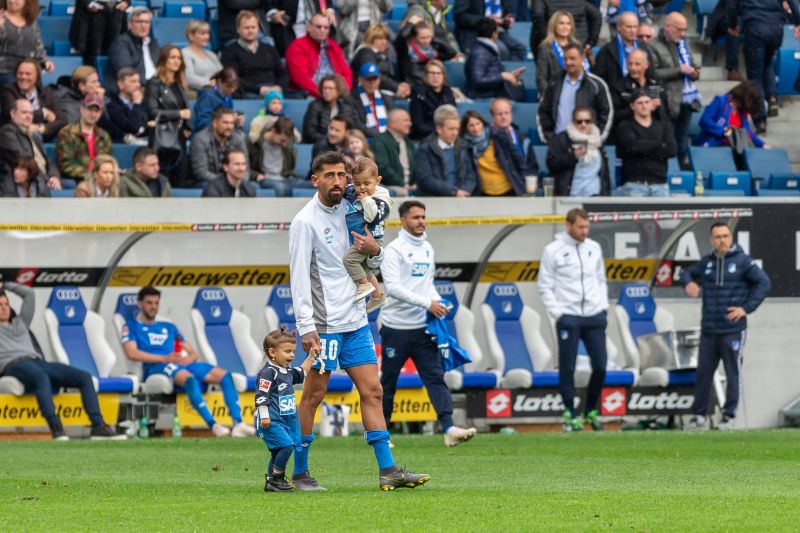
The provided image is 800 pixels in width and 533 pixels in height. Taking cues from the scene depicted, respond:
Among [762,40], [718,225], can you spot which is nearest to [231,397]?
[718,225]

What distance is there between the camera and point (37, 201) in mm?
17594

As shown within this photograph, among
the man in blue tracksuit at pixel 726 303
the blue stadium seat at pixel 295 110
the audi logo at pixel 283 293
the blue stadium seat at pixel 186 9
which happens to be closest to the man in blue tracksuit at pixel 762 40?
the man in blue tracksuit at pixel 726 303

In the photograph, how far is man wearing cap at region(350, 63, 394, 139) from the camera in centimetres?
1991

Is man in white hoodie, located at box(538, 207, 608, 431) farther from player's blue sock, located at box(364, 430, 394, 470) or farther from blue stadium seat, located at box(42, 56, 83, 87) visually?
player's blue sock, located at box(364, 430, 394, 470)

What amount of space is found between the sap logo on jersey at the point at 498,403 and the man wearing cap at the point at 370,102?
11.8ft

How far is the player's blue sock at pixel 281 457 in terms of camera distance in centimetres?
1009

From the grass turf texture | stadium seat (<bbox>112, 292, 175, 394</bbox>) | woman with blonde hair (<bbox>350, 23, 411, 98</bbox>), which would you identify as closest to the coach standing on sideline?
the grass turf texture

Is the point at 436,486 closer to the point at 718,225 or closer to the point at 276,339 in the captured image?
the point at 276,339

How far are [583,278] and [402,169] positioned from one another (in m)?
2.93

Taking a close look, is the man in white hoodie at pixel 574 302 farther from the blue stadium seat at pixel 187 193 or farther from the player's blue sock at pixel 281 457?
the player's blue sock at pixel 281 457

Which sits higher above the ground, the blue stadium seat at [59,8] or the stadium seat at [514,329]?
the blue stadium seat at [59,8]

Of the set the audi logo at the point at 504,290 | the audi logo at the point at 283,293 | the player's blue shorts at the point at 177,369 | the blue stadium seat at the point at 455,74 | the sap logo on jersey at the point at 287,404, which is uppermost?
the blue stadium seat at the point at 455,74

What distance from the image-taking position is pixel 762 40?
894 inches

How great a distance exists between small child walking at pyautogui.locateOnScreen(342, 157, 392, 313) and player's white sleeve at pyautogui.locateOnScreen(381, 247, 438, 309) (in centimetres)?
424
